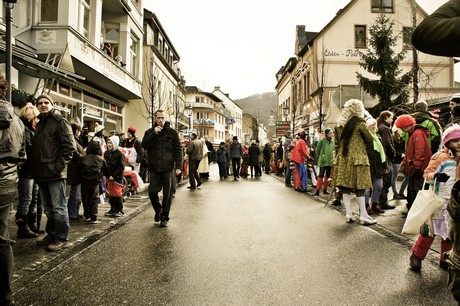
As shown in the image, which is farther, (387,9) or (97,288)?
(387,9)

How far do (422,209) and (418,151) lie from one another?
3.11 meters

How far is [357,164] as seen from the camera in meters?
6.62

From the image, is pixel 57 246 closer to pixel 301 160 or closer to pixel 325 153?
pixel 325 153

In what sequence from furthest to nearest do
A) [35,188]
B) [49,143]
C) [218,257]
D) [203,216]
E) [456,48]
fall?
[203,216], [35,188], [49,143], [218,257], [456,48]

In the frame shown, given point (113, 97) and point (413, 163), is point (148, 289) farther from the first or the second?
point (113, 97)

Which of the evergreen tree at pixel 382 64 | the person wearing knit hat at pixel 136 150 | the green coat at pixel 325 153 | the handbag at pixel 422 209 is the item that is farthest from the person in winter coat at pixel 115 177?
the evergreen tree at pixel 382 64

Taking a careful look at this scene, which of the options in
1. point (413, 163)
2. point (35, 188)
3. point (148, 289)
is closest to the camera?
point (148, 289)

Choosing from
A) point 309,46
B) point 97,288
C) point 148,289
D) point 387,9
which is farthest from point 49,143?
point 387,9

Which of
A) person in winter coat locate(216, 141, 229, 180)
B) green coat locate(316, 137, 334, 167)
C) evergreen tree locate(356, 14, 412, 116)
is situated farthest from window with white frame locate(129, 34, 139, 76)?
green coat locate(316, 137, 334, 167)

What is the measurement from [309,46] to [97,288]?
106 feet

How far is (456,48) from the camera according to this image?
166 cm

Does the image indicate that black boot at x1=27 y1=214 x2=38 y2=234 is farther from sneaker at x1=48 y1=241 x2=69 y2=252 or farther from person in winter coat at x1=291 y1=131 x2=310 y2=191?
person in winter coat at x1=291 y1=131 x2=310 y2=191

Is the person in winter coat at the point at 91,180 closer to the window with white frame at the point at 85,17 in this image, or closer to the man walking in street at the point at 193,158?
the man walking in street at the point at 193,158

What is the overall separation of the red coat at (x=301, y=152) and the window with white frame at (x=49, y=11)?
996cm
